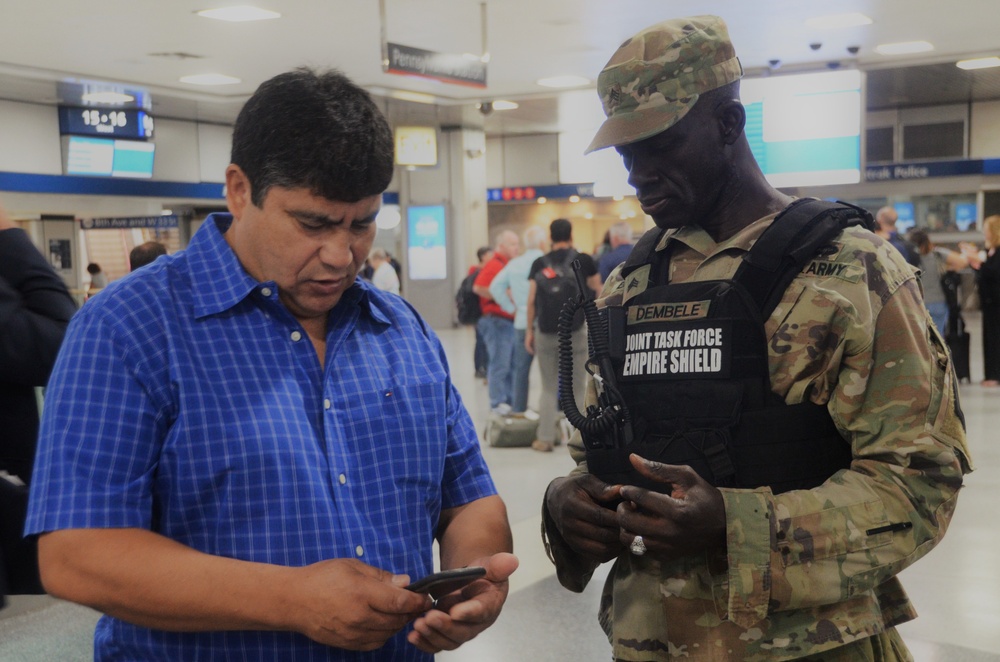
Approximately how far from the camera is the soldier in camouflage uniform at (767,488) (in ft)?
4.87

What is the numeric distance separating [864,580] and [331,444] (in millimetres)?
818

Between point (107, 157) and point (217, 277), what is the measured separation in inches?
A: 561

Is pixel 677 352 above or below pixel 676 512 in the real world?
above

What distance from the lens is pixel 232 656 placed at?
1375 mm

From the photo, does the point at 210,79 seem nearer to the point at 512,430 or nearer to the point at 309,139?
the point at 512,430

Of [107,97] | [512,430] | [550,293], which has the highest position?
[107,97]

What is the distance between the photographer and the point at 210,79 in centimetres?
1287

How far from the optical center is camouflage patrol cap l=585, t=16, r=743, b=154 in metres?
1.63

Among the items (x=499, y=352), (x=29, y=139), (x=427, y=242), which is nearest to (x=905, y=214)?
(x=427, y=242)

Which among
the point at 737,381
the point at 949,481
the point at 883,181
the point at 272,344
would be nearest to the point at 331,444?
the point at 272,344

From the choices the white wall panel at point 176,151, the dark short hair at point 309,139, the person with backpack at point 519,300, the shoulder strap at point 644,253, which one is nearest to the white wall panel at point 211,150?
the white wall panel at point 176,151

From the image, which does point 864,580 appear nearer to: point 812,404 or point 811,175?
point 812,404

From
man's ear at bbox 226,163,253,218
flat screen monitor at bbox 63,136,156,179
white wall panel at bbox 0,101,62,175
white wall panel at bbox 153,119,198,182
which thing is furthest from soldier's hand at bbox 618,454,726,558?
white wall panel at bbox 153,119,198,182

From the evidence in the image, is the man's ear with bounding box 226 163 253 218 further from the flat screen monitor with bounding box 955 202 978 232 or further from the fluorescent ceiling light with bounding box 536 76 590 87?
the flat screen monitor with bounding box 955 202 978 232
